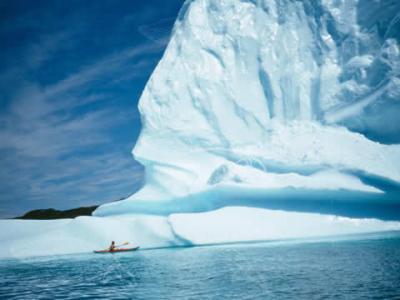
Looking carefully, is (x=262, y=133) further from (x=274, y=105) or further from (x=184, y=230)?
(x=184, y=230)

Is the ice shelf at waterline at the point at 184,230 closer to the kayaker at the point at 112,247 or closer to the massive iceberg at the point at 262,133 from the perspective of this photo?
the massive iceberg at the point at 262,133

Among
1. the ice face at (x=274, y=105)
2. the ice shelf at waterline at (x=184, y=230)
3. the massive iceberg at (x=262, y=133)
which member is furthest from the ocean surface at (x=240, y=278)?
the ice face at (x=274, y=105)

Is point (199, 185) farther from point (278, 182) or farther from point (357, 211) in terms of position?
point (357, 211)

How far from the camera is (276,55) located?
1595cm

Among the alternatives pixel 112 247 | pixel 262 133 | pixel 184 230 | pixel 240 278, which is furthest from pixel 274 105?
pixel 240 278

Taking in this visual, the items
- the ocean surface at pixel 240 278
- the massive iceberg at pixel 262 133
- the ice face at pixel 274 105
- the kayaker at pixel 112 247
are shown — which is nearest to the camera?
the ocean surface at pixel 240 278

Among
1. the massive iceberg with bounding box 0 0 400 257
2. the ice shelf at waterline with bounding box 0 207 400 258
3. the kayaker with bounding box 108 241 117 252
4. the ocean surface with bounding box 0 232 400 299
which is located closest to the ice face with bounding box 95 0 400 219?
the massive iceberg with bounding box 0 0 400 257

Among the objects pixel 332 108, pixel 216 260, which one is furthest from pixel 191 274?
pixel 332 108

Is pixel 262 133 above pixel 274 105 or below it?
below

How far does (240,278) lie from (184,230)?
6.27m

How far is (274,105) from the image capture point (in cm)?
1571

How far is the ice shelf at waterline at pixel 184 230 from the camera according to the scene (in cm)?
1276

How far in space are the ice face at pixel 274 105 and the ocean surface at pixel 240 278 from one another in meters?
3.54

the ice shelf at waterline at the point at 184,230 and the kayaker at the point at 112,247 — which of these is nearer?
the ice shelf at waterline at the point at 184,230
